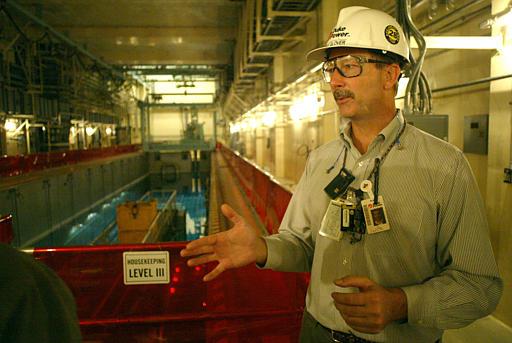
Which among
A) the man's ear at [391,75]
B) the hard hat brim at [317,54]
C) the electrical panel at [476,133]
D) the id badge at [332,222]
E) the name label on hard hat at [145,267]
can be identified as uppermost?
the hard hat brim at [317,54]

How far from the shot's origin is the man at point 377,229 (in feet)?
3.82

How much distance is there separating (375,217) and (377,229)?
4 centimetres

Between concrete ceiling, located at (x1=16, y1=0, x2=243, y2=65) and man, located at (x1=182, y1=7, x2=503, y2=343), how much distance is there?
9.45m

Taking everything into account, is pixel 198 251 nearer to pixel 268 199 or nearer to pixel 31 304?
pixel 31 304

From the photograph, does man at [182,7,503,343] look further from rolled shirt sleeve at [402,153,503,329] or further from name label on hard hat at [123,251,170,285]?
name label on hard hat at [123,251,170,285]

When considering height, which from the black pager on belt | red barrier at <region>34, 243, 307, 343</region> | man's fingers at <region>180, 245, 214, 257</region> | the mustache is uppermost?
the mustache

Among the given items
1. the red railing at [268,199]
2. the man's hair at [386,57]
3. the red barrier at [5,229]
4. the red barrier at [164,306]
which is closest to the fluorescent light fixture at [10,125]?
the red railing at [268,199]

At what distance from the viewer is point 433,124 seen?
2.50m

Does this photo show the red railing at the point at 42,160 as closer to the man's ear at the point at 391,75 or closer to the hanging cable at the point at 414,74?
the hanging cable at the point at 414,74

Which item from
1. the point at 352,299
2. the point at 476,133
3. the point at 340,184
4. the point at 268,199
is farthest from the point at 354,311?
the point at 268,199

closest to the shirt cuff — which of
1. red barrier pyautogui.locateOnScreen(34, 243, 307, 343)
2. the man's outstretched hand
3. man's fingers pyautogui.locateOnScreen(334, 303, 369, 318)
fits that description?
man's fingers pyautogui.locateOnScreen(334, 303, 369, 318)

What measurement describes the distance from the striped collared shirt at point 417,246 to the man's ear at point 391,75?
0.45 feet

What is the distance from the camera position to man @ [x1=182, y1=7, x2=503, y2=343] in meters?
1.16

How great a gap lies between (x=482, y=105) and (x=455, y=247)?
2187 millimetres
